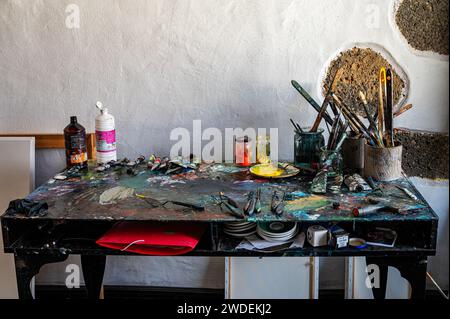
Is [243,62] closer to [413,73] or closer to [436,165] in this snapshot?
[413,73]

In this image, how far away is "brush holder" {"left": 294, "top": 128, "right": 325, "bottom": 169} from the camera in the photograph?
8.46ft

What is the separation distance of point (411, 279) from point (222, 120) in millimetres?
1237

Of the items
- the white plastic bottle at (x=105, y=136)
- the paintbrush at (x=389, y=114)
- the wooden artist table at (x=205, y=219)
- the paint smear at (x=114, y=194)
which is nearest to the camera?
the wooden artist table at (x=205, y=219)

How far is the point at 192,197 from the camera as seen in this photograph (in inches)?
89.8

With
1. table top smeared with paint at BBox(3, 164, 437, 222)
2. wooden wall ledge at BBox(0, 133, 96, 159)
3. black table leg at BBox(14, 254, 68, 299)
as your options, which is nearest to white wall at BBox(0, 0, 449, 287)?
wooden wall ledge at BBox(0, 133, 96, 159)

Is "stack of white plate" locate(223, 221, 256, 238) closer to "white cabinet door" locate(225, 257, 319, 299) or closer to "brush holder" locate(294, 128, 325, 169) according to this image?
"brush holder" locate(294, 128, 325, 169)

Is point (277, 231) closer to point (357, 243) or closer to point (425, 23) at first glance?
point (357, 243)

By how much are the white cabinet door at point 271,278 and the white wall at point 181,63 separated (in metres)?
0.57

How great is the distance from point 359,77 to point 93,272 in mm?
1635

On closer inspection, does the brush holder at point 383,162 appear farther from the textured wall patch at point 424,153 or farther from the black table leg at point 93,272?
the black table leg at point 93,272

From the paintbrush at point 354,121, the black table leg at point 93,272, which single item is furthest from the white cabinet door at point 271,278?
the paintbrush at point 354,121

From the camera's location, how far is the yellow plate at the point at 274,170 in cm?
250

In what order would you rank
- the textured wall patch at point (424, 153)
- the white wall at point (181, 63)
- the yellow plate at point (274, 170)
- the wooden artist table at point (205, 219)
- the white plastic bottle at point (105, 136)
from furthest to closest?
the textured wall patch at point (424, 153)
the white wall at point (181, 63)
the white plastic bottle at point (105, 136)
the yellow plate at point (274, 170)
the wooden artist table at point (205, 219)

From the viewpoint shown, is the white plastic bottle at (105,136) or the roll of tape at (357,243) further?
the white plastic bottle at (105,136)
